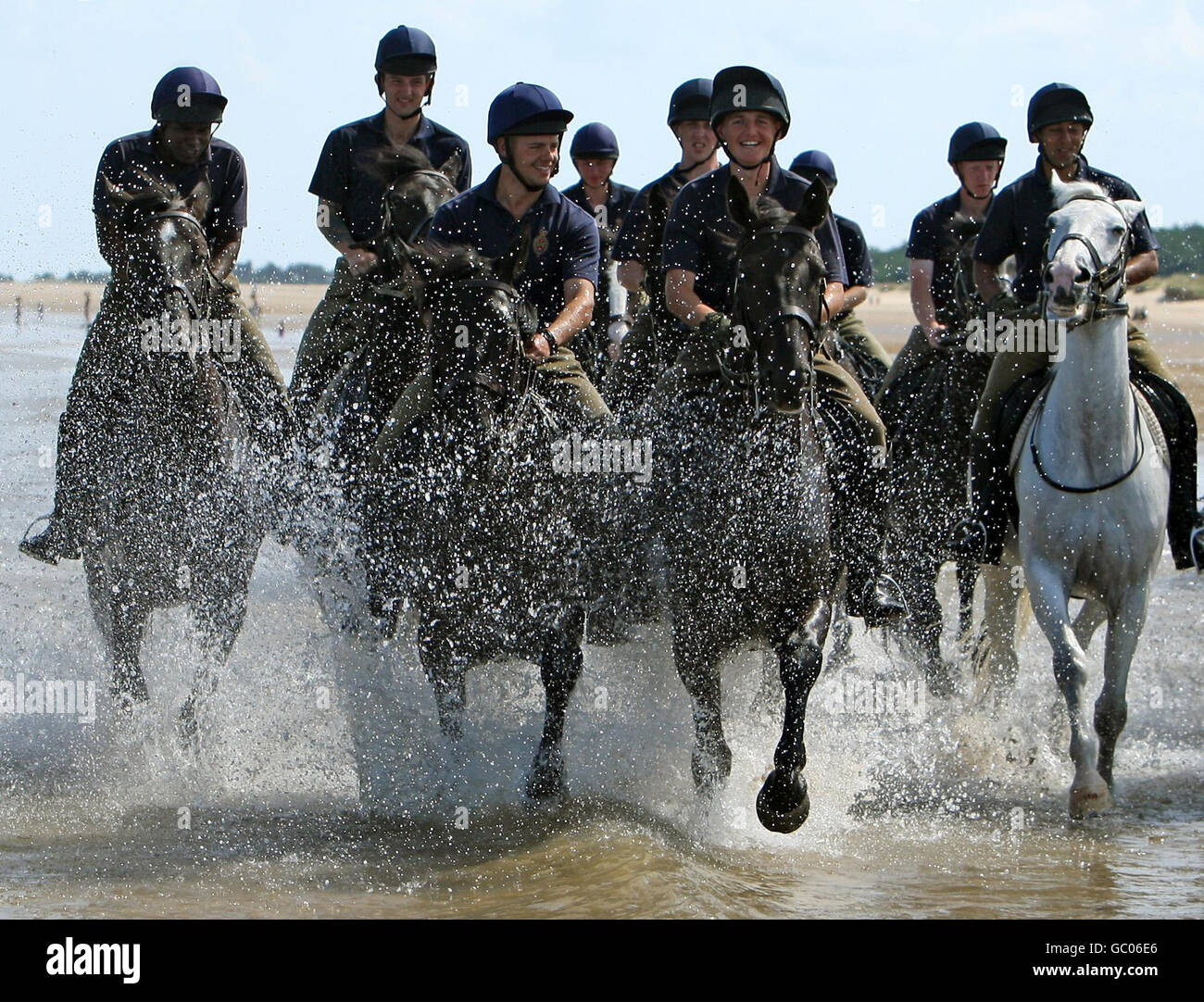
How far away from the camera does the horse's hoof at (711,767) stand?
7.08m

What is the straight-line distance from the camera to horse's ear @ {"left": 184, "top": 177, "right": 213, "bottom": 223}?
337 inches

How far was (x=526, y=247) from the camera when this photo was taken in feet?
23.3

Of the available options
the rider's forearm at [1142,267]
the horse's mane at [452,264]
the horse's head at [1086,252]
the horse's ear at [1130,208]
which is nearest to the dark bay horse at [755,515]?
the horse's mane at [452,264]

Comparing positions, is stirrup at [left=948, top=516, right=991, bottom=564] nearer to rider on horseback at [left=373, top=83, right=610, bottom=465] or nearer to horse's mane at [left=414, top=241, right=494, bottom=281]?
rider on horseback at [left=373, top=83, right=610, bottom=465]

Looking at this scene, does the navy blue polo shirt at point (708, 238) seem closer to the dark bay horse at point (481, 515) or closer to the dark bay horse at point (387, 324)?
the dark bay horse at point (481, 515)

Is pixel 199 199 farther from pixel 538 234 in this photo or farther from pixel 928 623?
pixel 928 623

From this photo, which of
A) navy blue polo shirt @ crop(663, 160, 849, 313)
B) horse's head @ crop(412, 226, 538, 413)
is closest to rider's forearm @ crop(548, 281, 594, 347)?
horse's head @ crop(412, 226, 538, 413)

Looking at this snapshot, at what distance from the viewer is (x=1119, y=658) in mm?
7816

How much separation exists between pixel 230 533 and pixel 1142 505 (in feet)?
13.8

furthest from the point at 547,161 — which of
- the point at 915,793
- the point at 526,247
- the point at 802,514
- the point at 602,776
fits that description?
the point at 915,793

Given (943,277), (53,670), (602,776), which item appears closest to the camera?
(602,776)

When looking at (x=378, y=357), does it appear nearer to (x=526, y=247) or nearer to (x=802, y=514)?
(x=526, y=247)

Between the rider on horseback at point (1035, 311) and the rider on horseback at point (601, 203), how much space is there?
2347 millimetres

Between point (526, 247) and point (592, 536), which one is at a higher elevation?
point (526, 247)
